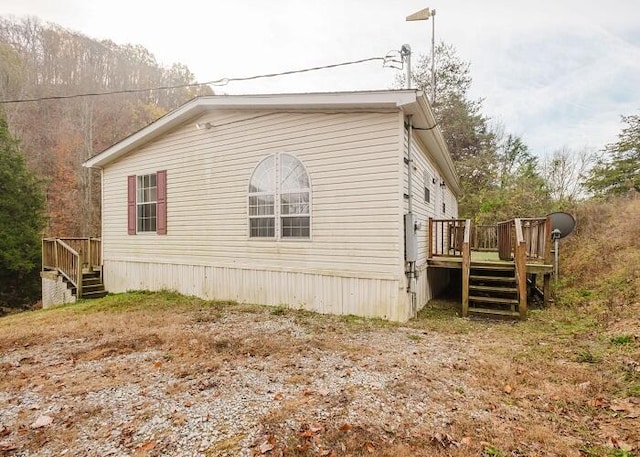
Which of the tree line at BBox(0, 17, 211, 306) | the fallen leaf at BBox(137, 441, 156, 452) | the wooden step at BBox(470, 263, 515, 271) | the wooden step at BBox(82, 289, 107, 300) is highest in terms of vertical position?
the tree line at BBox(0, 17, 211, 306)

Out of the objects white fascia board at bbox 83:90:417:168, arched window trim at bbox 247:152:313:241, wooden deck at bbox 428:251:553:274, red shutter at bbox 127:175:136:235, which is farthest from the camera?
red shutter at bbox 127:175:136:235

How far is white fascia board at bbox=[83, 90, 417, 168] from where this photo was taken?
5.86m

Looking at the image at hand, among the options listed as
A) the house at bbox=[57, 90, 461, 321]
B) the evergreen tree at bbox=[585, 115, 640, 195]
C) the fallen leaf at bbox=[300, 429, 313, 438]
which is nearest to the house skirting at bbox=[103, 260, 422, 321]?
the house at bbox=[57, 90, 461, 321]

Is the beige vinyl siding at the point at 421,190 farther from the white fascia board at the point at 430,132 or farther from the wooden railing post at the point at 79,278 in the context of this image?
the wooden railing post at the point at 79,278

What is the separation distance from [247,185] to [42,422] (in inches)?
214

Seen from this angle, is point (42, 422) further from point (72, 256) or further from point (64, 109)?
point (64, 109)

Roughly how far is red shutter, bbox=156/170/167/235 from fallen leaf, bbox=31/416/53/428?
6.44 m

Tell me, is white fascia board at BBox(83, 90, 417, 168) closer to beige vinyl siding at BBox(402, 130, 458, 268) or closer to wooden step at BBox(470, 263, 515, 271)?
beige vinyl siding at BBox(402, 130, 458, 268)

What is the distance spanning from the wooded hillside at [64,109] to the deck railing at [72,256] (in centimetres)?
882

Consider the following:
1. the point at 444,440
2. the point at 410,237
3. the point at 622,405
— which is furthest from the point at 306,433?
the point at 410,237

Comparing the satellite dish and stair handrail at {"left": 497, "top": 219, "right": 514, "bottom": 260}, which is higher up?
the satellite dish

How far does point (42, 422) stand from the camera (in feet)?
9.60

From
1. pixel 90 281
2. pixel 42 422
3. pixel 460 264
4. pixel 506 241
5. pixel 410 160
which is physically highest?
pixel 410 160

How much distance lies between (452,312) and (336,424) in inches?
199
